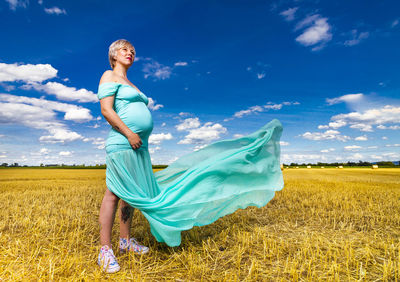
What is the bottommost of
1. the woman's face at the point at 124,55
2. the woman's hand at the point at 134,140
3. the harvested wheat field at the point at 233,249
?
the harvested wheat field at the point at 233,249

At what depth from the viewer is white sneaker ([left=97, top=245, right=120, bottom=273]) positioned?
2.76 m

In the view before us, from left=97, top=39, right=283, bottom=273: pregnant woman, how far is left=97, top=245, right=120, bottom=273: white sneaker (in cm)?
1

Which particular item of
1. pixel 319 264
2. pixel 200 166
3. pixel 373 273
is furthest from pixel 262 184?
pixel 373 273

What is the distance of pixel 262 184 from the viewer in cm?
366

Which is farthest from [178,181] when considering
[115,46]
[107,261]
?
[115,46]

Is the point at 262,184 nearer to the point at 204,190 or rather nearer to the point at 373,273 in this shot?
the point at 204,190

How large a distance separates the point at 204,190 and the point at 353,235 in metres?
2.56

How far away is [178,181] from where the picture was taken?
3482 mm

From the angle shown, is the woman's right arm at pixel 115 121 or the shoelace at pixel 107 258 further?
the woman's right arm at pixel 115 121

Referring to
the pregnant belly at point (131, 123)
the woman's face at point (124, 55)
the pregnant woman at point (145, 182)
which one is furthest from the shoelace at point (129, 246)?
the woman's face at point (124, 55)

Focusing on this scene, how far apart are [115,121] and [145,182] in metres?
0.84

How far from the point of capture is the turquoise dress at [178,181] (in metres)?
2.96

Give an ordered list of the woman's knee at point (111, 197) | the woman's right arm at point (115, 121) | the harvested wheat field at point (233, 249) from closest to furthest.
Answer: the harvested wheat field at point (233, 249) < the woman's right arm at point (115, 121) < the woman's knee at point (111, 197)

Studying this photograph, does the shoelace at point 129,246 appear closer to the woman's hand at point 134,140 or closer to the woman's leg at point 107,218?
the woman's leg at point 107,218
